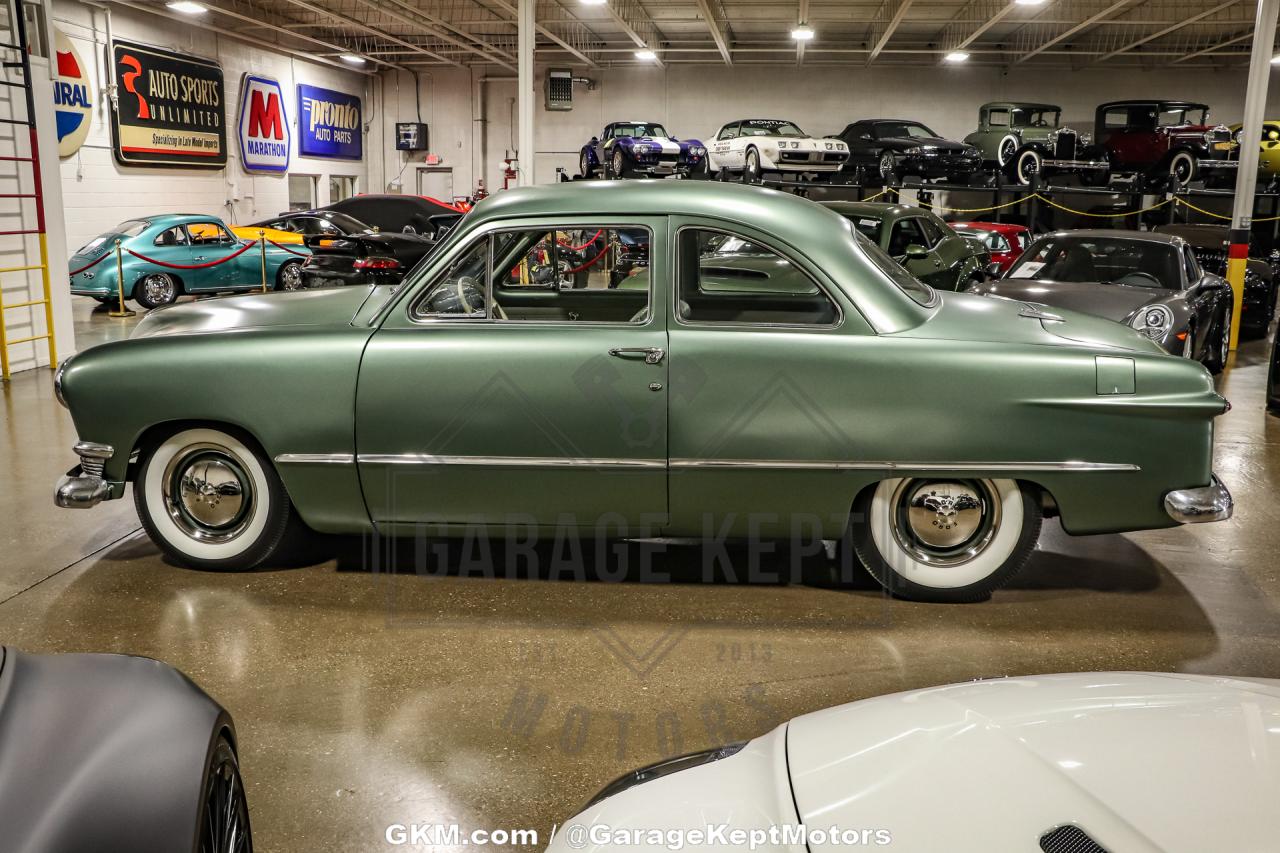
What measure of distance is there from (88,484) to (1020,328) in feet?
12.7

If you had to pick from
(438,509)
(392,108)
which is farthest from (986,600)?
(392,108)

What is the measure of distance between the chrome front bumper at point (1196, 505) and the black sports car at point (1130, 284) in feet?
14.0

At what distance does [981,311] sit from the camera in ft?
14.2

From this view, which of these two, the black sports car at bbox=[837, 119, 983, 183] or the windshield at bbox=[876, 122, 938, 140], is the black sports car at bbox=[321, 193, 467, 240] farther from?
the windshield at bbox=[876, 122, 938, 140]

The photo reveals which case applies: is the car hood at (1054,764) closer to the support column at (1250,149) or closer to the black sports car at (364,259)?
the black sports car at (364,259)

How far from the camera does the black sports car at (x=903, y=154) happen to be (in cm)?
1845

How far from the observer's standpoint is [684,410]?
3.99m

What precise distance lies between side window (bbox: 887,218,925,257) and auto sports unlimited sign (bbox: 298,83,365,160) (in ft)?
65.5

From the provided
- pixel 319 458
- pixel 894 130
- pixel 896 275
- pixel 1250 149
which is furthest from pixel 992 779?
pixel 894 130

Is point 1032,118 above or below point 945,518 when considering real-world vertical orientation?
above

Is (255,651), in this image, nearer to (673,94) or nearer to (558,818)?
(558,818)

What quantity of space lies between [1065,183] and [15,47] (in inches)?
1001

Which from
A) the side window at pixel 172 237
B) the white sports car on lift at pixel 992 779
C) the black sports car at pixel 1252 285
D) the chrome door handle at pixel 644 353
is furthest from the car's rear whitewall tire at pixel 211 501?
the side window at pixel 172 237

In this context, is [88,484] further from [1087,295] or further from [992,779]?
[1087,295]
